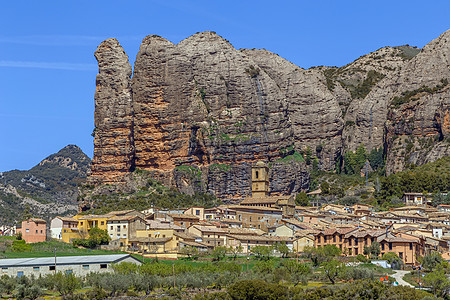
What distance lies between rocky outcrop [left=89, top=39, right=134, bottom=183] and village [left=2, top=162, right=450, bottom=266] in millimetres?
30856

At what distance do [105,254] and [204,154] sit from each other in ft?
252

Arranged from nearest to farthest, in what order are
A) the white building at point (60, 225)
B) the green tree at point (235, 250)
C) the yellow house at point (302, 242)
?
the green tree at point (235, 250) < the yellow house at point (302, 242) < the white building at point (60, 225)

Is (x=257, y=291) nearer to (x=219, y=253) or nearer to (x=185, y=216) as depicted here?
(x=219, y=253)

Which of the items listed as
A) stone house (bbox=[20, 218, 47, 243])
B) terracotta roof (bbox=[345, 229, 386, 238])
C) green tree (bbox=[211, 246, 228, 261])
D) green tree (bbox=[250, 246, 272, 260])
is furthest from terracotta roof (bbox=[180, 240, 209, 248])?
stone house (bbox=[20, 218, 47, 243])

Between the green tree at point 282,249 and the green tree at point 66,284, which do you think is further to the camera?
the green tree at point 282,249

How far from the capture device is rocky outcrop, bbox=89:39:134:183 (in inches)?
7495

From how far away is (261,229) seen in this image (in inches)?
5655

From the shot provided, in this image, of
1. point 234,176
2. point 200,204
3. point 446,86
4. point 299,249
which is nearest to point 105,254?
point 299,249

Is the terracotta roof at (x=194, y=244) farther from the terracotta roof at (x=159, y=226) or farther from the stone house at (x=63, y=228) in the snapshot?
the stone house at (x=63, y=228)

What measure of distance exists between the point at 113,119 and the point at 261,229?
5592 cm

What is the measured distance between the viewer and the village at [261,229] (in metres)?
126

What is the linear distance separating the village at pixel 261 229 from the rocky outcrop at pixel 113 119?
101 ft

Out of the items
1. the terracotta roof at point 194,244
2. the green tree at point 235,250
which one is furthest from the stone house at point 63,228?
the green tree at point 235,250

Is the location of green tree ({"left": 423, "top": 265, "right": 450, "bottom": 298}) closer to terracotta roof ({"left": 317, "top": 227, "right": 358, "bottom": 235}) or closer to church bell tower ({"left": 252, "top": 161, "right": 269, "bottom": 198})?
terracotta roof ({"left": 317, "top": 227, "right": 358, "bottom": 235})
